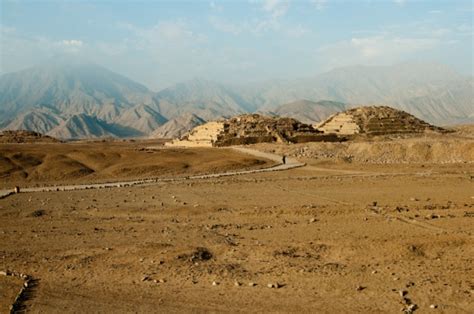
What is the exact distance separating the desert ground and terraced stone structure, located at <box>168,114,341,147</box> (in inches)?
1189

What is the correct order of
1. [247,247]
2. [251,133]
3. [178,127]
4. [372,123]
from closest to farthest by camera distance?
[247,247], [251,133], [372,123], [178,127]

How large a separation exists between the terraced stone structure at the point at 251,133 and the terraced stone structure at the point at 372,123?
381 cm

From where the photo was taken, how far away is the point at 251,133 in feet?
193

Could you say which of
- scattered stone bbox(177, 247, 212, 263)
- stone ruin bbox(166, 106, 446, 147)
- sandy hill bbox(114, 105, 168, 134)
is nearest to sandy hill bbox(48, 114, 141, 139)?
sandy hill bbox(114, 105, 168, 134)

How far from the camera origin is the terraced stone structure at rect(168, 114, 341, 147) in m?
56.6

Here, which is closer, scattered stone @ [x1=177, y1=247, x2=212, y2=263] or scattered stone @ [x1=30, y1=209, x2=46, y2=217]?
scattered stone @ [x1=177, y1=247, x2=212, y2=263]

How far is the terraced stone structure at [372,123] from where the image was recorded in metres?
62.9

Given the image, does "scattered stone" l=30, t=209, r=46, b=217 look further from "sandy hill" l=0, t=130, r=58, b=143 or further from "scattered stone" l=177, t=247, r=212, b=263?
"sandy hill" l=0, t=130, r=58, b=143

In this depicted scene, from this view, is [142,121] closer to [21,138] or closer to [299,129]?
[21,138]

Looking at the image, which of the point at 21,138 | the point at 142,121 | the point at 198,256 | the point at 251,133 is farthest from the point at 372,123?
the point at 142,121

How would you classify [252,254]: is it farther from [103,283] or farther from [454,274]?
[454,274]

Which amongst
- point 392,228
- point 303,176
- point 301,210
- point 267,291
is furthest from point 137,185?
point 267,291

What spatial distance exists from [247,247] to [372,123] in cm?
5355

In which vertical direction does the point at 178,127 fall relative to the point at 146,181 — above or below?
above
